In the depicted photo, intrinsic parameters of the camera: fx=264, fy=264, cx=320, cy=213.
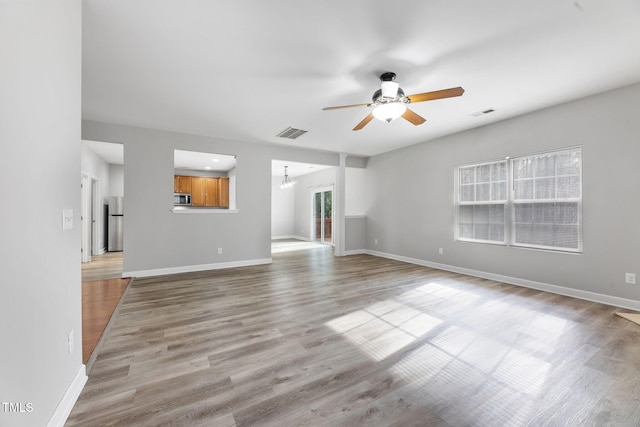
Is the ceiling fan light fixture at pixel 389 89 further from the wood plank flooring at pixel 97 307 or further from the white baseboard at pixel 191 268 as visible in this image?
the white baseboard at pixel 191 268

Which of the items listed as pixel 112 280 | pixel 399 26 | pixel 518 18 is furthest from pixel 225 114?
pixel 518 18

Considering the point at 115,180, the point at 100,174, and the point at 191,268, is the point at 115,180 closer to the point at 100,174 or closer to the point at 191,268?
the point at 100,174

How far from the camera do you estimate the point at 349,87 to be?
3.14 meters

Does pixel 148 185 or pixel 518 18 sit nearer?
pixel 518 18

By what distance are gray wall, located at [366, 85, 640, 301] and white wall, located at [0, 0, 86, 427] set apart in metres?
5.25

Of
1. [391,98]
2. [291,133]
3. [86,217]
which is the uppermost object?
[291,133]

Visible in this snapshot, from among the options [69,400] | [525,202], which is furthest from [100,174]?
[525,202]

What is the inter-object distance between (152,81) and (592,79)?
16.3ft

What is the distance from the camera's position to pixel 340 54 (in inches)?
98.4

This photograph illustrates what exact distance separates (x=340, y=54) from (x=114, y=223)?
787cm

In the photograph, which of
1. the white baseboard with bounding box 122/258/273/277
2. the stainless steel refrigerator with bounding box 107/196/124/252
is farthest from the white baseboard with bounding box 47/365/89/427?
the stainless steel refrigerator with bounding box 107/196/124/252

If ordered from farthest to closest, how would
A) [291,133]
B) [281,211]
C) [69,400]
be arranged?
[281,211], [291,133], [69,400]

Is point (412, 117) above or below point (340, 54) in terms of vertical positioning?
below

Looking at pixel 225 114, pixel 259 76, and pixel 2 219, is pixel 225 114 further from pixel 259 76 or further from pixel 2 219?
pixel 2 219
